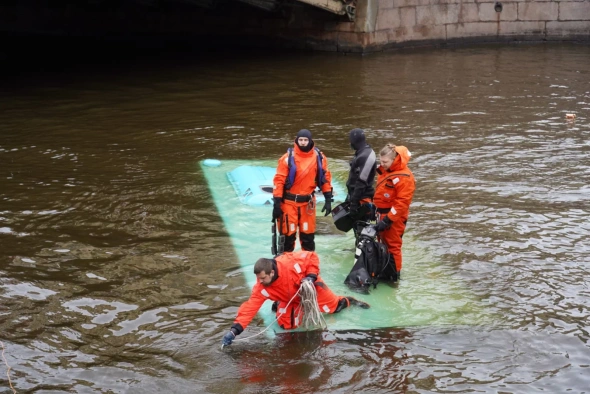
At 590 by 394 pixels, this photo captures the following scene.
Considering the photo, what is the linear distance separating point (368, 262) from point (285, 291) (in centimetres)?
128

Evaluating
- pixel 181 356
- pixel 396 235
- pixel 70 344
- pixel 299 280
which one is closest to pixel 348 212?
pixel 396 235

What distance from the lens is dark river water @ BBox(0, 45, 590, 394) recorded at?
725 centimetres

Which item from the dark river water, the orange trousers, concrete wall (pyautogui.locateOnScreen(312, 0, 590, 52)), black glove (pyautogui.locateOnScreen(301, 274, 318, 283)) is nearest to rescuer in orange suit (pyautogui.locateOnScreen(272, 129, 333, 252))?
the orange trousers

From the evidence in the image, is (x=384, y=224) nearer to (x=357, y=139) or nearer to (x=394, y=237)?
(x=394, y=237)

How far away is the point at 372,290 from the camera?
8.57 meters

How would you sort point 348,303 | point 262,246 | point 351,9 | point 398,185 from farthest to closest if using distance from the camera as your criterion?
point 351,9 < point 262,246 < point 398,185 < point 348,303

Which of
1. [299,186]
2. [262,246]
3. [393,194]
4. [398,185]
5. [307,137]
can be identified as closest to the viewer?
[398,185]

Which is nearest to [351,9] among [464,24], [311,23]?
[311,23]

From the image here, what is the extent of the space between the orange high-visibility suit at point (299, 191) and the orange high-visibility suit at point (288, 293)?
3.30ft

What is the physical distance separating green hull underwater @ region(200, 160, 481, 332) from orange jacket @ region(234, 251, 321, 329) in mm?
544

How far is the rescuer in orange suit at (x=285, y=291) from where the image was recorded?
23.9 feet

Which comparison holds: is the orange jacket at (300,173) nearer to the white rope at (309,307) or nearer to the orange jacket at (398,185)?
the orange jacket at (398,185)

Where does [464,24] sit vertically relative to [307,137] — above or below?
above

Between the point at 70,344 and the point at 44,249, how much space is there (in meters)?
2.36
